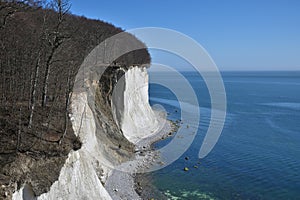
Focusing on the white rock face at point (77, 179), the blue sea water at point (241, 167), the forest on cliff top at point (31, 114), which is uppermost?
the forest on cliff top at point (31, 114)

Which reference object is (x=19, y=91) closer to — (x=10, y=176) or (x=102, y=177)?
(x=102, y=177)

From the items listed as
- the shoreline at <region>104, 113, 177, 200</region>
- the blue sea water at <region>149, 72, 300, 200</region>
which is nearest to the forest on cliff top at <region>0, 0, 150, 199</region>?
the shoreline at <region>104, 113, 177, 200</region>

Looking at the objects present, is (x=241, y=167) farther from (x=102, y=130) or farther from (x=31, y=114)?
(x=31, y=114)

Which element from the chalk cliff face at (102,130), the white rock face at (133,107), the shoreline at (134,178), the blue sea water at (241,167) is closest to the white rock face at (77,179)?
the chalk cliff face at (102,130)

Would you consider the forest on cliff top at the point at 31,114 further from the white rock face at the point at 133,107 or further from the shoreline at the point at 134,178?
the white rock face at the point at 133,107

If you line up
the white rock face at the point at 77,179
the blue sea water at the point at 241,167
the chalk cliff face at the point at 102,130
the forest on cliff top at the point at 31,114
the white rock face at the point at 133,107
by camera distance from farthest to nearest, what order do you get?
the white rock face at the point at 133,107 → the blue sea water at the point at 241,167 → the chalk cliff face at the point at 102,130 → the white rock face at the point at 77,179 → the forest on cliff top at the point at 31,114

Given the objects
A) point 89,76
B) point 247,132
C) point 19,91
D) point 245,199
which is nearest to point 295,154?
point 247,132

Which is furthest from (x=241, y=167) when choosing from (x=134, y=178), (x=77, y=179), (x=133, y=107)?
(x=77, y=179)
